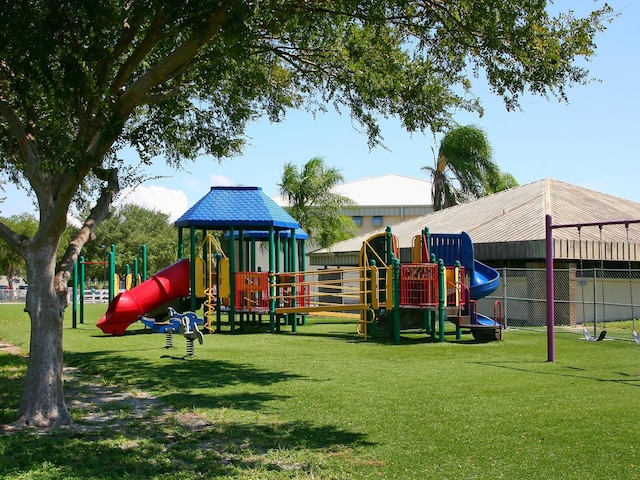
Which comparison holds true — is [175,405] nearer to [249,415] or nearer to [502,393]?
[249,415]

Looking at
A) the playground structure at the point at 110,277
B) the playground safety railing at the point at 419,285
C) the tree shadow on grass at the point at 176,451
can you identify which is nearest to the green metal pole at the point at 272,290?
the playground safety railing at the point at 419,285

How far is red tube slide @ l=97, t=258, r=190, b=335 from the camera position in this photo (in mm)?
21078

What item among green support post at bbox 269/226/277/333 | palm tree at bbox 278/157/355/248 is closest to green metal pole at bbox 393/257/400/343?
green support post at bbox 269/226/277/333

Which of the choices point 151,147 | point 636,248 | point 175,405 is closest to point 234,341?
point 151,147

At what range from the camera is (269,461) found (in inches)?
281

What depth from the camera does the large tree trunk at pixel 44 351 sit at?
892cm

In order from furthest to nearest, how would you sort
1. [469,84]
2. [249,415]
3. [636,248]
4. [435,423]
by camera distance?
[636,248] → [469,84] → [249,415] → [435,423]

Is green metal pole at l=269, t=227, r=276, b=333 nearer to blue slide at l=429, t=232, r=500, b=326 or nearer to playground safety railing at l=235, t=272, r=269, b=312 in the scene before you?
playground safety railing at l=235, t=272, r=269, b=312

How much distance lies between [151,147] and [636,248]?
18098 mm

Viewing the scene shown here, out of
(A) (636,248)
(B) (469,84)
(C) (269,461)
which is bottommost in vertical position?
(C) (269,461)

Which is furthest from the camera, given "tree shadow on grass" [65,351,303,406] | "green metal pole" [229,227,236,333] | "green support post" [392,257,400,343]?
"green metal pole" [229,227,236,333]

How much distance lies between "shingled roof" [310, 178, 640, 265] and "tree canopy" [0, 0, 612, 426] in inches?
422

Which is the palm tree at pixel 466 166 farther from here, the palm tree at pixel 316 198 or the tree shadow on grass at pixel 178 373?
the tree shadow on grass at pixel 178 373

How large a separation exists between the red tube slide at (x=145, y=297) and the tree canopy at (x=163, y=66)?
950 cm
